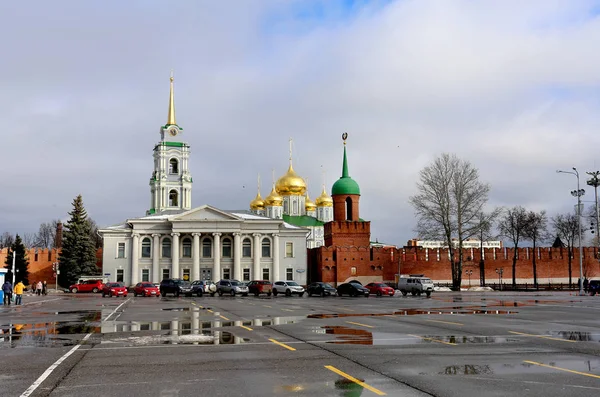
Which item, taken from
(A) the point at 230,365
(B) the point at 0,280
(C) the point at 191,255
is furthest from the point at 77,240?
(A) the point at 230,365

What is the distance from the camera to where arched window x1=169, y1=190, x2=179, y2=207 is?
317ft

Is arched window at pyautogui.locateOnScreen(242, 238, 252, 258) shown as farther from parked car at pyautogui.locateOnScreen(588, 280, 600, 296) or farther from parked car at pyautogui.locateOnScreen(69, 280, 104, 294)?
parked car at pyautogui.locateOnScreen(588, 280, 600, 296)

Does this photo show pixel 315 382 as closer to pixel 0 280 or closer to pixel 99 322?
pixel 99 322

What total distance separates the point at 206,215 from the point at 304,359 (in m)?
68.9

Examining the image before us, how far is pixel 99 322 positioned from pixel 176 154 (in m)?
77.8

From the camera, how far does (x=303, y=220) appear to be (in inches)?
4412

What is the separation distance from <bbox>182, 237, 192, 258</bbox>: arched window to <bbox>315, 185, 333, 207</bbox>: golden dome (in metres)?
39.5

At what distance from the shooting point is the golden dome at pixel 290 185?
361ft

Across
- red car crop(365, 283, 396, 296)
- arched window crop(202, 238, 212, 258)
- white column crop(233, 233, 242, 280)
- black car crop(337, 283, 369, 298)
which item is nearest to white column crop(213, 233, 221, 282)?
arched window crop(202, 238, 212, 258)

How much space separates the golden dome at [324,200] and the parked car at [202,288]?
54932 mm

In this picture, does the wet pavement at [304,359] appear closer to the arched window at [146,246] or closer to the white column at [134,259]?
the white column at [134,259]

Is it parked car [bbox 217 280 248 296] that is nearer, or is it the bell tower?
parked car [bbox 217 280 248 296]

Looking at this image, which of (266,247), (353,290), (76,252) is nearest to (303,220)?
(266,247)

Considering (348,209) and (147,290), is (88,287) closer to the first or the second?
(147,290)
